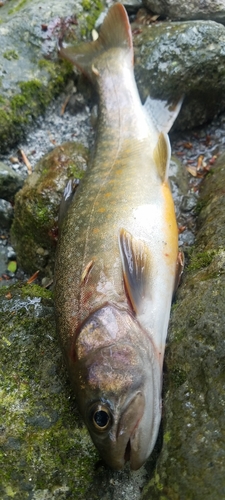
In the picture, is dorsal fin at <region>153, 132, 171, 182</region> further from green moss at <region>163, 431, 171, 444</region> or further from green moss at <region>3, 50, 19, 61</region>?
green moss at <region>3, 50, 19, 61</region>

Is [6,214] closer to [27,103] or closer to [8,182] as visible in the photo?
[8,182]

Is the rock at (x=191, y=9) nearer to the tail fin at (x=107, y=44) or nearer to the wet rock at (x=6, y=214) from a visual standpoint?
the tail fin at (x=107, y=44)

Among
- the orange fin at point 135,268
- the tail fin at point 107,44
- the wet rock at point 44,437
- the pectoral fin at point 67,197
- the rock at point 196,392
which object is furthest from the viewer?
the tail fin at point 107,44

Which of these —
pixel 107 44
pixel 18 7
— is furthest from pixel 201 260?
pixel 18 7

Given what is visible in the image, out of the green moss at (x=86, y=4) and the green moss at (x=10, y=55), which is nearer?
the green moss at (x=10, y=55)

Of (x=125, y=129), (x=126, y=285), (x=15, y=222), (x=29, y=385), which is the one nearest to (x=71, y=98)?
(x=125, y=129)

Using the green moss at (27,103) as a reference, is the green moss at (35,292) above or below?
below

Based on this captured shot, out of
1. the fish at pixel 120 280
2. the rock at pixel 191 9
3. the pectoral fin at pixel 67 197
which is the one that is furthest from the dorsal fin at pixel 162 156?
the rock at pixel 191 9
